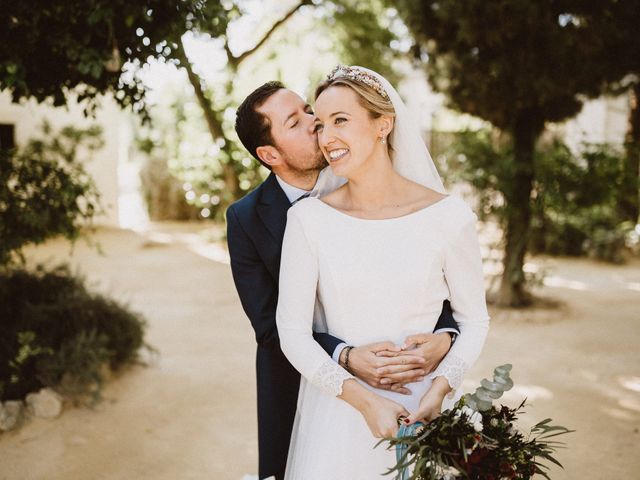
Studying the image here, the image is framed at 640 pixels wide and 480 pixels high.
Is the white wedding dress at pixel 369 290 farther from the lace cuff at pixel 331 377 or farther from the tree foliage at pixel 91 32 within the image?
the tree foliage at pixel 91 32

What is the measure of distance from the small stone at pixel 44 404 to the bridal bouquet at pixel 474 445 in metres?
3.67

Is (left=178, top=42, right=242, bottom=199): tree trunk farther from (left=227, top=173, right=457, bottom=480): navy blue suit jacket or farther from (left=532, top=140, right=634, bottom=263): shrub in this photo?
(left=532, top=140, right=634, bottom=263): shrub

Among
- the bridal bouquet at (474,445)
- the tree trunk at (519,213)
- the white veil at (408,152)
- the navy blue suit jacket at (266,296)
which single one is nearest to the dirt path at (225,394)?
the tree trunk at (519,213)

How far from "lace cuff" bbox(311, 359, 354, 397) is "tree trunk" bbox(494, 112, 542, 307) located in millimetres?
5821

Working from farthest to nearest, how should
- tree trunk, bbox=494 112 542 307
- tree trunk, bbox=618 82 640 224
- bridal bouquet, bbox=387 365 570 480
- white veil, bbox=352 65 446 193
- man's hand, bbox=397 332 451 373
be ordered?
tree trunk, bbox=494 112 542 307
tree trunk, bbox=618 82 640 224
white veil, bbox=352 65 446 193
man's hand, bbox=397 332 451 373
bridal bouquet, bbox=387 365 570 480

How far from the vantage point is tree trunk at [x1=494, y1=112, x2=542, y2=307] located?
7.28 metres

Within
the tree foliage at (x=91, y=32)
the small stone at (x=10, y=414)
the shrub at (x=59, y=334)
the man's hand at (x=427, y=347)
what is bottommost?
the small stone at (x=10, y=414)

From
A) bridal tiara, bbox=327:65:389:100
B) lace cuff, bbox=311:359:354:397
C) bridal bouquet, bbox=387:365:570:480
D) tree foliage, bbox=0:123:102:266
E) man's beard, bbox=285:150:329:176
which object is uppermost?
bridal tiara, bbox=327:65:389:100

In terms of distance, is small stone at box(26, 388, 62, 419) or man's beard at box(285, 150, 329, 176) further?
small stone at box(26, 388, 62, 419)

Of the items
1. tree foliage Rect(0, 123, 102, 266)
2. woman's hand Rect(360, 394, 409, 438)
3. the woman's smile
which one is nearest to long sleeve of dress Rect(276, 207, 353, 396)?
woman's hand Rect(360, 394, 409, 438)

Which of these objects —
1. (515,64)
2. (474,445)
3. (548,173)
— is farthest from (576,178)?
(474,445)

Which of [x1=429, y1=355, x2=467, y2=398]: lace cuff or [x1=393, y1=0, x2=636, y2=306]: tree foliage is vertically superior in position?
[x1=393, y1=0, x2=636, y2=306]: tree foliage

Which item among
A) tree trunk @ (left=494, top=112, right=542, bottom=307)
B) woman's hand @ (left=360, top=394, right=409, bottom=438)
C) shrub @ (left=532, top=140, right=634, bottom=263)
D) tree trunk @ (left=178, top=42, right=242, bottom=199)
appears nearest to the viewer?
woman's hand @ (left=360, top=394, right=409, bottom=438)

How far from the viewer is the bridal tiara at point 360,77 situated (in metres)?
1.91
